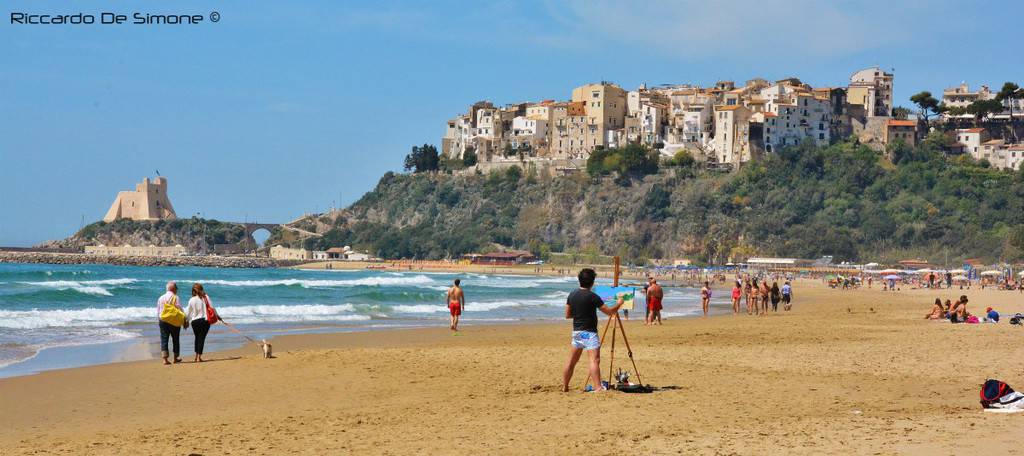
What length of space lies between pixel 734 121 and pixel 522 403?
9005 cm

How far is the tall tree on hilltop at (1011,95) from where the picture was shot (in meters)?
99.1

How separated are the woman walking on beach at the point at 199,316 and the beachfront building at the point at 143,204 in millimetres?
136512

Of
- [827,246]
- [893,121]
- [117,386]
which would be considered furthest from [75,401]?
[893,121]

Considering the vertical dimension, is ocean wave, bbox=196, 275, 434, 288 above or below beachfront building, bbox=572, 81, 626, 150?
below

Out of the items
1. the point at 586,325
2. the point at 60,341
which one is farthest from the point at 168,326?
the point at 586,325

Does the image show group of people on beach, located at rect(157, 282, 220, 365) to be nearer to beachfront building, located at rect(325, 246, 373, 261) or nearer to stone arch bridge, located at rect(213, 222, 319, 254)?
beachfront building, located at rect(325, 246, 373, 261)

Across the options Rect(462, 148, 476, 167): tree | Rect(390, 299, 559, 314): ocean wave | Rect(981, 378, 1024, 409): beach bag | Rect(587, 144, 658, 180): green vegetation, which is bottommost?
Rect(390, 299, 559, 314): ocean wave

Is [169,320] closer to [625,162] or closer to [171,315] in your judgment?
[171,315]

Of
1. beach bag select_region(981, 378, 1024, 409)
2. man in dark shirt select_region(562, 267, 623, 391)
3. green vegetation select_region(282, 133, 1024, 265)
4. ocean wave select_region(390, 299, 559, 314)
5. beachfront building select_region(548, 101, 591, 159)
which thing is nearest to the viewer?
beach bag select_region(981, 378, 1024, 409)

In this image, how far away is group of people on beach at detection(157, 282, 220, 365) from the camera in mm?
13445

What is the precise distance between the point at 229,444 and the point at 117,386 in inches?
164

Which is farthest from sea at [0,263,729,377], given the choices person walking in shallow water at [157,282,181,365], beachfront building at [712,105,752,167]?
beachfront building at [712,105,752,167]

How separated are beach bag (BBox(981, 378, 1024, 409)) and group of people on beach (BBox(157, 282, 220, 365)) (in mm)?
9002

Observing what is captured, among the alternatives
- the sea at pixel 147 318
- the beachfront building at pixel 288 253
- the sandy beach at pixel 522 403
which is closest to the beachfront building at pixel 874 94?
the beachfront building at pixel 288 253
